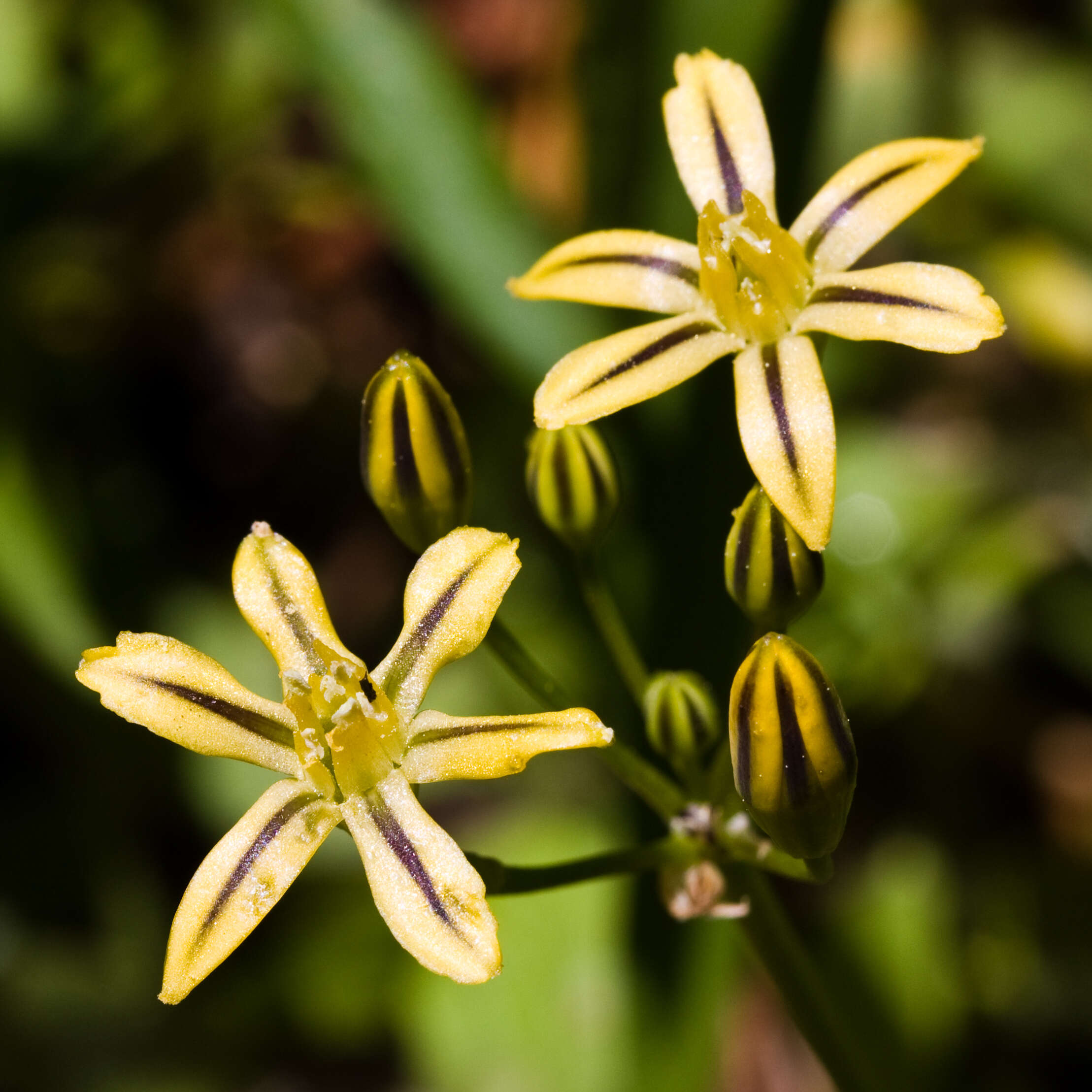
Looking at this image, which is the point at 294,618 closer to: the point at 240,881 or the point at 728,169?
the point at 240,881

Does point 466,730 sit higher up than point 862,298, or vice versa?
point 862,298

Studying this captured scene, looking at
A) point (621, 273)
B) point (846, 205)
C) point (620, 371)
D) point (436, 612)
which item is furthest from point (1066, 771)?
point (436, 612)

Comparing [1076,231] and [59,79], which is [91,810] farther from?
[1076,231]

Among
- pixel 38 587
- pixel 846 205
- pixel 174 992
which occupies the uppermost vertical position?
pixel 846 205

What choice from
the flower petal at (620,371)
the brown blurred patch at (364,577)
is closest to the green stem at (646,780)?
the flower petal at (620,371)

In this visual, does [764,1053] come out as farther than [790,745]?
Yes

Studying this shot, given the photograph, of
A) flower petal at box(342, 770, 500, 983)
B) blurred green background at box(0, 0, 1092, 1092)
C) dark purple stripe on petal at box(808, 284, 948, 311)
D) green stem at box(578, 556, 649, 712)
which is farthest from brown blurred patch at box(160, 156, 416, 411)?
flower petal at box(342, 770, 500, 983)

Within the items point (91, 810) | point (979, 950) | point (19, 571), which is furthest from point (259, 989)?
point (979, 950)
